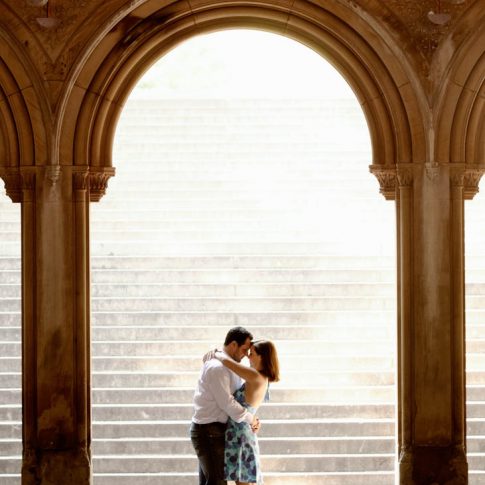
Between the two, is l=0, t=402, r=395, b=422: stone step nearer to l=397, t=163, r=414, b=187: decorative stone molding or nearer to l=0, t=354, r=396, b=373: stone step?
l=0, t=354, r=396, b=373: stone step

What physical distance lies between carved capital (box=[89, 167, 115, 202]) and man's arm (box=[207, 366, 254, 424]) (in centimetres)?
149

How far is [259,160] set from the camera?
1071 cm

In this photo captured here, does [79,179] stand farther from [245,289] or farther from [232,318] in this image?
[245,289]

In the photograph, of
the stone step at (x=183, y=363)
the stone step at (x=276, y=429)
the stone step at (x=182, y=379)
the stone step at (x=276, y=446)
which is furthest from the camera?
the stone step at (x=183, y=363)

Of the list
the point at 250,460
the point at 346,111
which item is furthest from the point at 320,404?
the point at 346,111

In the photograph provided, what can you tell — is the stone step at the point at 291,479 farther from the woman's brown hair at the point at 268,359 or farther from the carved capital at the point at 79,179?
the carved capital at the point at 79,179

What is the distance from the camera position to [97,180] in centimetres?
652

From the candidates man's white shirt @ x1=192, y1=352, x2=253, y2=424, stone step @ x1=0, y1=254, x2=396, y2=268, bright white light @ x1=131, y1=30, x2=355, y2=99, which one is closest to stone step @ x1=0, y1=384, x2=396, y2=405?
stone step @ x1=0, y1=254, x2=396, y2=268

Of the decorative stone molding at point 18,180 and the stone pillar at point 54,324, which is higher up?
the decorative stone molding at point 18,180

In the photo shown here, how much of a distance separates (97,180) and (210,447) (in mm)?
1842

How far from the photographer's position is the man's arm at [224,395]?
A: 568 cm

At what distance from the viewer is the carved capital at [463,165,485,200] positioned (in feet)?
21.4

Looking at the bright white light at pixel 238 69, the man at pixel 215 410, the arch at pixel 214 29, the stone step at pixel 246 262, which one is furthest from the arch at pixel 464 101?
the bright white light at pixel 238 69

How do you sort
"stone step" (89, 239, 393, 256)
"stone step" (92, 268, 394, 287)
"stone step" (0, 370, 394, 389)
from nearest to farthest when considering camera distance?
1. "stone step" (0, 370, 394, 389)
2. "stone step" (92, 268, 394, 287)
3. "stone step" (89, 239, 393, 256)
